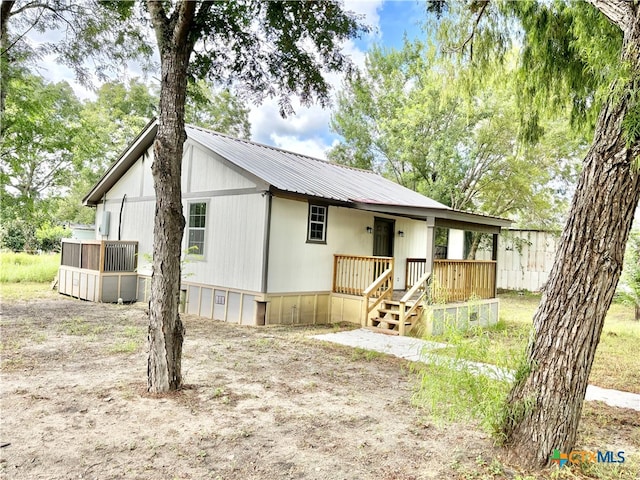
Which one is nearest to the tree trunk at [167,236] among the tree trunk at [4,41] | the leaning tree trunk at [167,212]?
the leaning tree trunk at [167,212]

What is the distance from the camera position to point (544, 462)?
9.81ft

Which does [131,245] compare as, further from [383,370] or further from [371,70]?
[371,70]

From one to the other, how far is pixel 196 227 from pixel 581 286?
30.6 ft

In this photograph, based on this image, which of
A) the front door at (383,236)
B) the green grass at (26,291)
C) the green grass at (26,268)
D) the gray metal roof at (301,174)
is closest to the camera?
the gray metal roof at (301,174)

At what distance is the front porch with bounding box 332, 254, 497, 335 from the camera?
892 centimetres

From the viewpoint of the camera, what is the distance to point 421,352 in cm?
341

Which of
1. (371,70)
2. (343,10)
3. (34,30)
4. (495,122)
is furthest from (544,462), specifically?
(371,70)

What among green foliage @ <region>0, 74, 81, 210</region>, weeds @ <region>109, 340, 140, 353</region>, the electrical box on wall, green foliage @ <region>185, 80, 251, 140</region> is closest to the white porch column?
the electrical box on wall

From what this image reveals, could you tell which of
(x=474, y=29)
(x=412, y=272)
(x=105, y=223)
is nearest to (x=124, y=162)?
(x=105, y=223)

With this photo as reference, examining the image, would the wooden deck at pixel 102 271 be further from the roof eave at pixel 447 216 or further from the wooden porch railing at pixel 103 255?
the roof eave at pixel 447 216

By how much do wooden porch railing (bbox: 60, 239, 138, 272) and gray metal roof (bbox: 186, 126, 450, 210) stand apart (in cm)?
386

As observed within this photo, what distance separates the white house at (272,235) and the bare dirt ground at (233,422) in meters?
2.94

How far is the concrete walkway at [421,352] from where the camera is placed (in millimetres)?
3262

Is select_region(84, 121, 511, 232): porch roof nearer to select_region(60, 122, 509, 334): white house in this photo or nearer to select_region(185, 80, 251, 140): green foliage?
select_region(60, 122, 509, 334): white house
